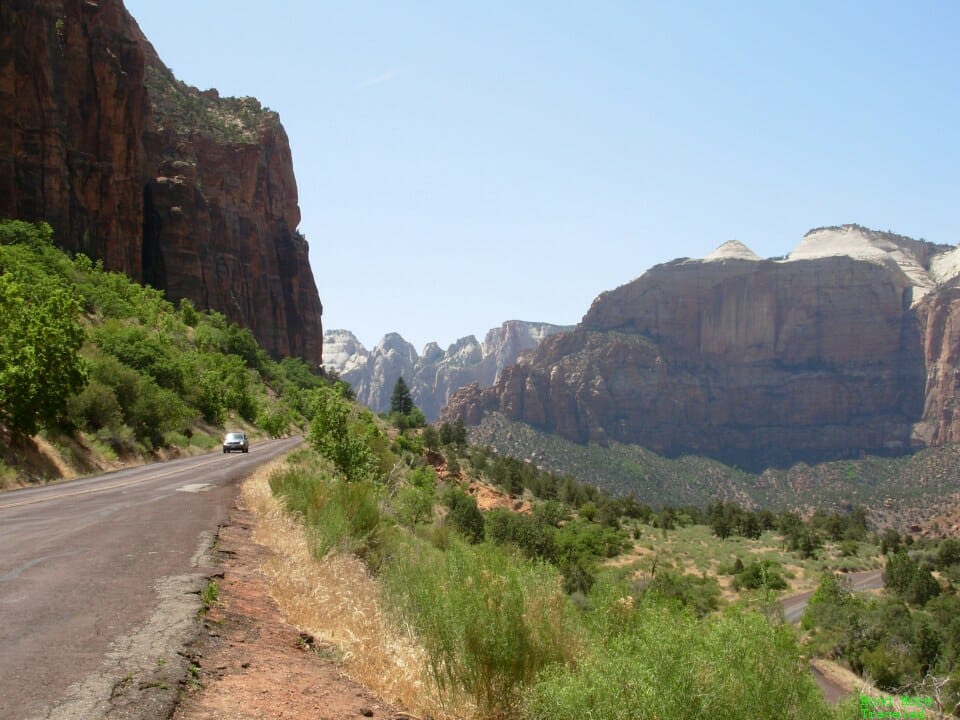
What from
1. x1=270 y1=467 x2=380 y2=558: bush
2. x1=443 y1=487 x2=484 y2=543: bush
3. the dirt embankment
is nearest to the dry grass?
the dirt embankment

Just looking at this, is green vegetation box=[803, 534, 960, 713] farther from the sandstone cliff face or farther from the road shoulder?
the sandstone cliff face

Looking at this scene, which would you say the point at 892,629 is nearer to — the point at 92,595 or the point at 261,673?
the point at 261,673

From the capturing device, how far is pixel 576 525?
5869 cm

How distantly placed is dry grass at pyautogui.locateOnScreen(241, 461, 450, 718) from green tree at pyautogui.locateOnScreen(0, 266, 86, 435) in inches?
509

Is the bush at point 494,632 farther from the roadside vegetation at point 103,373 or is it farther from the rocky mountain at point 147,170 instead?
the rocky mountain at point 147,170

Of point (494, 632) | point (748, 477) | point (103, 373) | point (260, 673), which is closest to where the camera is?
point (260, 673)

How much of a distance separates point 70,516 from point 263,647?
8.44 meters

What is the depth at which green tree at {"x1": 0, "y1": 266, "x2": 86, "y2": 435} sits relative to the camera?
20656 millimetres

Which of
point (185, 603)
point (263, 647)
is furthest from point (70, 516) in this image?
point (263, 647)

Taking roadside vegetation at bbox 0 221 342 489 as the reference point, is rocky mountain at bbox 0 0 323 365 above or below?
above

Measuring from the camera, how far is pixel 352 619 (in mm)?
8156

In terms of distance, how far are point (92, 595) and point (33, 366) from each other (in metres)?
16.6

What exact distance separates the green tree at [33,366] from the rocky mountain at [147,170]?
4361cm

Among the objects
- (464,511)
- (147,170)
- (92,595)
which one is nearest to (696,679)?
(92,595)
